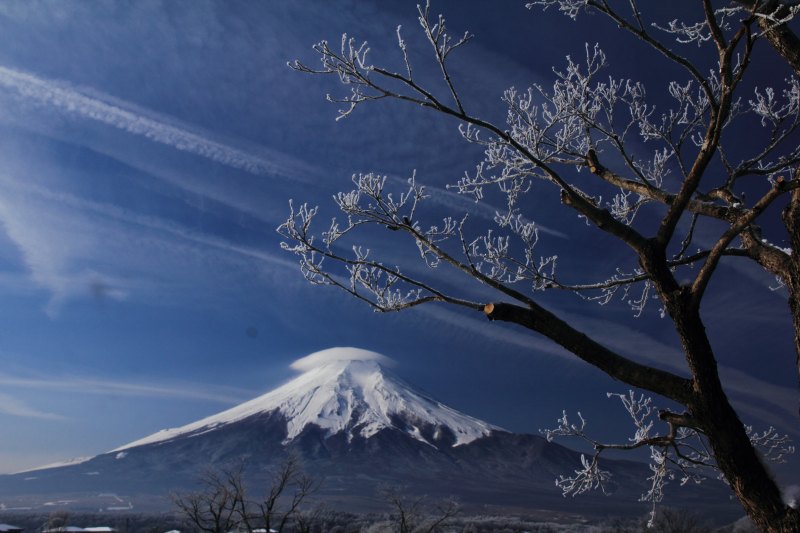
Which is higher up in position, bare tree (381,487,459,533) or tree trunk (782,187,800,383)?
tree trunk (782,187,800,383)

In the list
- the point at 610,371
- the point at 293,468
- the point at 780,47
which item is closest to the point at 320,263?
the point at 610,371

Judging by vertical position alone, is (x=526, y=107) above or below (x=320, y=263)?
above

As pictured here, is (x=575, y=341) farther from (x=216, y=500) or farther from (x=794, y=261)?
(x=216, y=500)

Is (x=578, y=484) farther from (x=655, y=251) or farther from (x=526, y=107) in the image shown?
(x=526, y=107)

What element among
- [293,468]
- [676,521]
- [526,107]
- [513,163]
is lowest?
[676,521]

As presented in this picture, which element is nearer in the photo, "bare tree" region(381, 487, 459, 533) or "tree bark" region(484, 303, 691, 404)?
"tree bark" region(484, 303, 691, 404)

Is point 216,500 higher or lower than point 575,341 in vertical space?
lower

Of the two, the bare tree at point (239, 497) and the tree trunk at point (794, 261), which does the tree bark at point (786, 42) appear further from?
the bare tree at point (239, 497)

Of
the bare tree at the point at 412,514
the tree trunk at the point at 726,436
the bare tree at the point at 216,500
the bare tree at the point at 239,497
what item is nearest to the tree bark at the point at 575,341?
the tree trunk at the point at 726,436

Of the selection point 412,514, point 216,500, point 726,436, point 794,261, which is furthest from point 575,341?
point 412,514

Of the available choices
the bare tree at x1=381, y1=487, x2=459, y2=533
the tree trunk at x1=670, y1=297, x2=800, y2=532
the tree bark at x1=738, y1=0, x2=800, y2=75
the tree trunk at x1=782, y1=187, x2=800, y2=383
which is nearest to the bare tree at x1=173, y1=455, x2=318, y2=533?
the bare tree at x1=381, y1=487, x2=459, y2=533

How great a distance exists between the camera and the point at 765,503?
2838 millimetres

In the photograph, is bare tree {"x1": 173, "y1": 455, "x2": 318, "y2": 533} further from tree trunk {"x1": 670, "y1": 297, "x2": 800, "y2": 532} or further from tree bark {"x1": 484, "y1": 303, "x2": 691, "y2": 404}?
tree trunk {"x1": 670, "y1": 297, "x2": 800, "y2": 532}

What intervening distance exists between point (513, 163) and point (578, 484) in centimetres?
263
